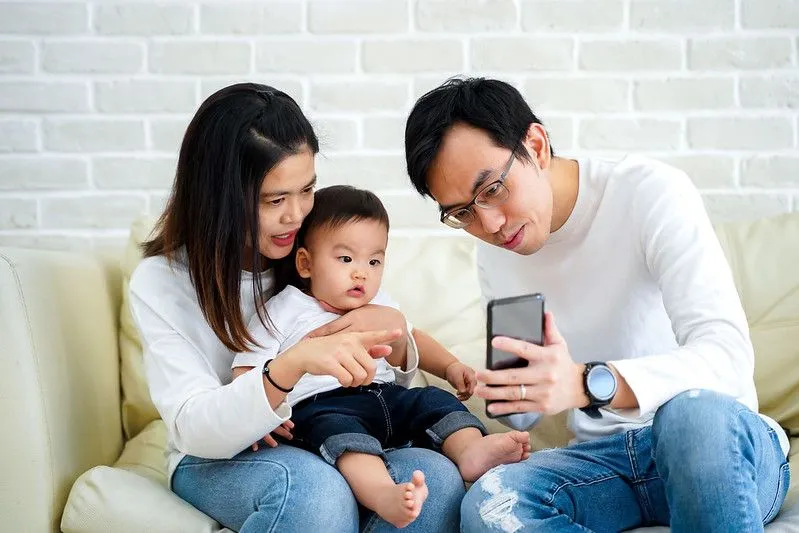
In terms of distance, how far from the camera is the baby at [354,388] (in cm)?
159

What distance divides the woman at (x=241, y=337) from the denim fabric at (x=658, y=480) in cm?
14

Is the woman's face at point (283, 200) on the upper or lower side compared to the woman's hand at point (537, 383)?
upper

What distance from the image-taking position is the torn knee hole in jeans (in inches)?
56.1

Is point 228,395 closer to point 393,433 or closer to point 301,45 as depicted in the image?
point 393,433

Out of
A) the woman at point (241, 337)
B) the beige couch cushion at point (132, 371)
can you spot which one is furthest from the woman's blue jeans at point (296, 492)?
the beige couch cushion at point (132, 371)

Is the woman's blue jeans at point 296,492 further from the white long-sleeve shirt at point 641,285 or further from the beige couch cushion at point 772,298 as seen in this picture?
the beige couch cushion at point 772,298

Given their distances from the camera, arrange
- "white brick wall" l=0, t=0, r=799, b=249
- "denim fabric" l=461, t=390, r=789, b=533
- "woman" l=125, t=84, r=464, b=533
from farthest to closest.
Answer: "white brick wall" l=0, t=0, r=799, b=249, "woman" l=125, t=84, r=464, b=533, "denim fabric" l=461, t=390, r=789, b=533

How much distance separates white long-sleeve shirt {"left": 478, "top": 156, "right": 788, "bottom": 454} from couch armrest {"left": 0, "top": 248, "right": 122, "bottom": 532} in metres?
0.86

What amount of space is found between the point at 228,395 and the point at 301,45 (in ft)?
4.23

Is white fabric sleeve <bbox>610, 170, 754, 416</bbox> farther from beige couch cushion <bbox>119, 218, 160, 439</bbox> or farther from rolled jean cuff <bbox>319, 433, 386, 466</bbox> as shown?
beige couch cushion <bbox>119, 218, 160, 439</bbox>

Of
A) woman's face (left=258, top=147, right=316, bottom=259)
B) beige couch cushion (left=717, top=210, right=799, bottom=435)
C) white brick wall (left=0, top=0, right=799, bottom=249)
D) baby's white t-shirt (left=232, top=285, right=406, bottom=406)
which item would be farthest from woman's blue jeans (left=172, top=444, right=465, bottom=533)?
white brick wall (left=0, top=0, right=799, bottom=249)

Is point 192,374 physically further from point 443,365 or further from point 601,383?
point 601,383

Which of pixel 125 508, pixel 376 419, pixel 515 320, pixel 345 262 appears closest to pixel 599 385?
pixel 515 320

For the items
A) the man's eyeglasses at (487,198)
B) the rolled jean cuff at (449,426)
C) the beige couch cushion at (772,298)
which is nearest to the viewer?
the man's eyeglasses at (487,198)
